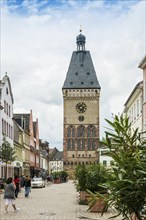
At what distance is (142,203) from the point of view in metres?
6.98

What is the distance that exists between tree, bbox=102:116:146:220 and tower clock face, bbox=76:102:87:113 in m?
124

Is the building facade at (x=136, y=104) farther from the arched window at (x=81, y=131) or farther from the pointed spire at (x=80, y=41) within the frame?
the pointed spire at (x=80, y=41)

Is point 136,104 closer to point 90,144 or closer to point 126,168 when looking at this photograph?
point 126,168

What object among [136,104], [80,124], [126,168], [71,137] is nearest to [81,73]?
[80,124]

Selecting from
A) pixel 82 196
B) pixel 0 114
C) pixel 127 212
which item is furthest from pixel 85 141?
pixel 127 212

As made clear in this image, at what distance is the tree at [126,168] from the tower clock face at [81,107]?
124 meters

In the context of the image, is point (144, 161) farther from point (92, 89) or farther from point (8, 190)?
point (92, 89)

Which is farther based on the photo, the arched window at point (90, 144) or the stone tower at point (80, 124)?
the arched window at point (90, 144)

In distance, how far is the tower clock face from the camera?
432 feet

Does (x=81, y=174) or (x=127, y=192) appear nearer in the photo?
(x=127, y=192)

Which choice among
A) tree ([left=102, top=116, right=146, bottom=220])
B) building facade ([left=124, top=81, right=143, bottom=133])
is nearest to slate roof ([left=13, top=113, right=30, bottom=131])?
building facade ([left=124, top=81, right=143, bottom=133])

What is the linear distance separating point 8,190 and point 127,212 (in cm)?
1441

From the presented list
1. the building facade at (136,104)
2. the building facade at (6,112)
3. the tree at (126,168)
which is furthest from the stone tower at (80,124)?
the tree at (126,168)

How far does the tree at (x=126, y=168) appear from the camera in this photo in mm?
6711
